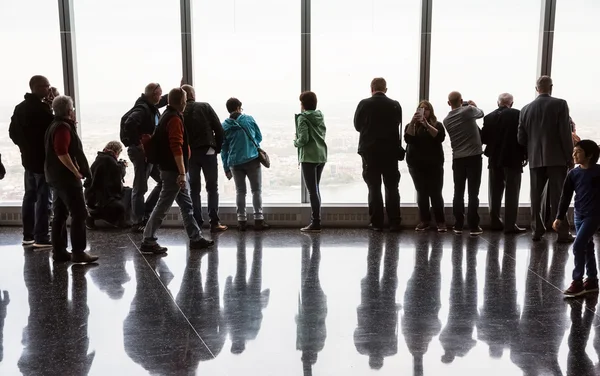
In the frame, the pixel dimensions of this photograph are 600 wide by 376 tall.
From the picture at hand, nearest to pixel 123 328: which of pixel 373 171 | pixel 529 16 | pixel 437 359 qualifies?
pixel 437 359

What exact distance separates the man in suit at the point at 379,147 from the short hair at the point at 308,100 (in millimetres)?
478

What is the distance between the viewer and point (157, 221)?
6531 mm

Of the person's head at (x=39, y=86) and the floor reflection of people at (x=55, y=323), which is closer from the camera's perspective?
the floor reflection of people at (x=55, y=323)

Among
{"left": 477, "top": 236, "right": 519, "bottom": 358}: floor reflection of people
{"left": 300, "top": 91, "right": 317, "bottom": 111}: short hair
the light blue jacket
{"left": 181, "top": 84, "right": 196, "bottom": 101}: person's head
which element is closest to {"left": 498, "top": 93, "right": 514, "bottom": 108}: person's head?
{"left": 477, "top": 236, "right": 519, "bottom": 358}: floor reflection of people

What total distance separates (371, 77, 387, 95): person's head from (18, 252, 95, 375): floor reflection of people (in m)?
3.50

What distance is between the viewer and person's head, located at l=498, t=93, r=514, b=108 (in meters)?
7.55

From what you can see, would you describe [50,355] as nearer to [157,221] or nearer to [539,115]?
[157,221]

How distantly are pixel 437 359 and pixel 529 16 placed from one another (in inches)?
211

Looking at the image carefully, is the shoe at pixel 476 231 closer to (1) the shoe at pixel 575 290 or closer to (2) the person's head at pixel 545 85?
(2) the person's head at pixel 545 85

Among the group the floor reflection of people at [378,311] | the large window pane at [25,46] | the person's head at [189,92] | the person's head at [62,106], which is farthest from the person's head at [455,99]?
the large window pane at [25,46]

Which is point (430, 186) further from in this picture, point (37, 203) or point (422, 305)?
point (37, 203)

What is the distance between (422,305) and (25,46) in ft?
A: 18.7

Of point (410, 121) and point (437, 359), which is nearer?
A: point (437, 359)

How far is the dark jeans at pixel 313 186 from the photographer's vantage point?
7730 mm
